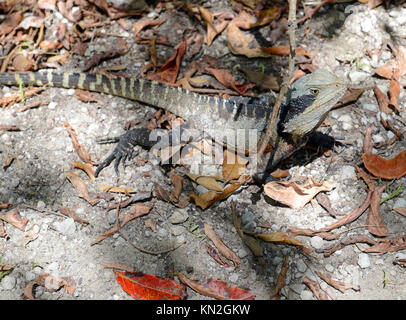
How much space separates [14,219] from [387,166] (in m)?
3.58

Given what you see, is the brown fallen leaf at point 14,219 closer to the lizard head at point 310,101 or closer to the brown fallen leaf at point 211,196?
the brown fallen leaf at point 211,196

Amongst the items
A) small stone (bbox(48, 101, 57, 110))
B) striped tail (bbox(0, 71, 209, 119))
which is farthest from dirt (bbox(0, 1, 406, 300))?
striped tail (bbox(0, 71, 209, 119))

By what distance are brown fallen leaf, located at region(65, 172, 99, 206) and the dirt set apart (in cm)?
4

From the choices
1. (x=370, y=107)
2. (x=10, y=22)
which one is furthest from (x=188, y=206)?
(x=10, y=22)

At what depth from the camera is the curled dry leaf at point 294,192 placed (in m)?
3.86

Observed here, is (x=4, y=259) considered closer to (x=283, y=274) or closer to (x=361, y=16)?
(x=283, y=274)

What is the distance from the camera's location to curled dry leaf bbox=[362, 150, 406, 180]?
3941 millimetres

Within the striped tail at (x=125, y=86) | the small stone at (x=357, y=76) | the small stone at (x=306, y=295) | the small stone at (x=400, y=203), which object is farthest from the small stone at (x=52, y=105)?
the small stone at (x=400, y=203)

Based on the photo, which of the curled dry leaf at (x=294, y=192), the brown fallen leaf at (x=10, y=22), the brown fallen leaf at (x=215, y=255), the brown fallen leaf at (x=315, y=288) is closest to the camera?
the brown fallen leaf at (x=315, y=288)

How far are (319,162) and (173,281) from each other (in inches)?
77.4

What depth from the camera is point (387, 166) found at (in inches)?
157

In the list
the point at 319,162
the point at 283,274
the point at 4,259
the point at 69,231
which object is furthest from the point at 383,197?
the point at 4,259

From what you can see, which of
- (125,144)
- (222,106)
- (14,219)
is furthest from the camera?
(222,106)

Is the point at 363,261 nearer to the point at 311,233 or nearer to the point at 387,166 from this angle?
the point at 311,233
